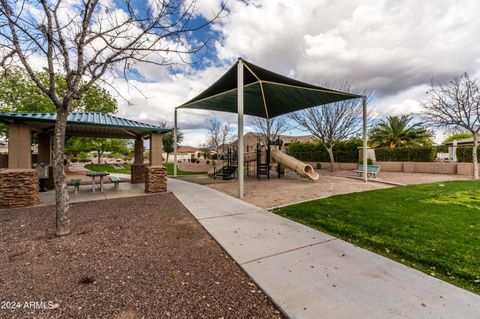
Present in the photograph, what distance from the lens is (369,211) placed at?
216 inches

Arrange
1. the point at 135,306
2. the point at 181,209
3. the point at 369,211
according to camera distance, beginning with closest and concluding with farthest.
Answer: the point at 135,306 < the point at 369,211 < the point at 181,209

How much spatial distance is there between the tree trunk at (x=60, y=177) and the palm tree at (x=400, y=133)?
80.0 ft

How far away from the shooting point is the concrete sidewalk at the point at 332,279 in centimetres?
205

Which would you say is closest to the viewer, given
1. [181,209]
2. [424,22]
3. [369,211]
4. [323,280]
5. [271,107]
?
[323,280]

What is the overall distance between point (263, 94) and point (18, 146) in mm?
10483

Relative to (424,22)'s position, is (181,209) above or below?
below

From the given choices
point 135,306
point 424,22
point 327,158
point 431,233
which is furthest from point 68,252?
point 327,158

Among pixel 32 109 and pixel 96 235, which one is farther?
pixel 32 109

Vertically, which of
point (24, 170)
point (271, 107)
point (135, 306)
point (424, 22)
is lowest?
point (135, 306)

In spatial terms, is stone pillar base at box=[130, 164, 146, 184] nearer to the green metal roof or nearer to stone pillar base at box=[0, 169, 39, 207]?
the green metal roof

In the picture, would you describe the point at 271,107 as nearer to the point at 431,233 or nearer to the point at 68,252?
the point at 431,233

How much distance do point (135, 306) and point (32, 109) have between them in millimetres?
19283

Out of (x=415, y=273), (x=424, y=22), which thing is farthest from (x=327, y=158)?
(x=415, y=273)

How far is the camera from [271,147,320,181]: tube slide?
37.4ft
